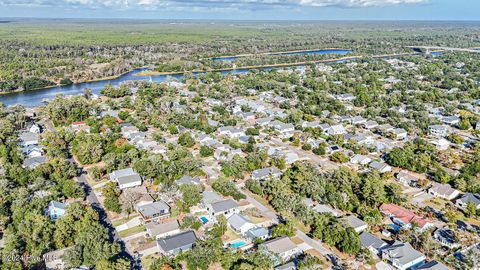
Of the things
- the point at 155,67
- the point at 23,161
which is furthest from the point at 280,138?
the point at 155,67

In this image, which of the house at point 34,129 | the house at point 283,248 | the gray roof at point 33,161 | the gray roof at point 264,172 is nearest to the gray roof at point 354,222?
the house at point 283,248

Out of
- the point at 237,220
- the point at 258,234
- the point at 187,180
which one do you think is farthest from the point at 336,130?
the point at 258,234

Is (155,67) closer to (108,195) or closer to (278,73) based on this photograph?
(278,73)

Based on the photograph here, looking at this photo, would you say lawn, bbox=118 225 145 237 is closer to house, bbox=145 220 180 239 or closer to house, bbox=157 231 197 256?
house, bbox=145 220 180 239

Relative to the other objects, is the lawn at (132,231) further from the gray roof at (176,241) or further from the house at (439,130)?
the house at (439,130)

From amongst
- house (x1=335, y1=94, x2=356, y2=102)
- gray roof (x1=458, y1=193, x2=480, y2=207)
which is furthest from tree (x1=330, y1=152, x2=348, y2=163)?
house (x1=335, y1=94, x2=356, y2=102)
